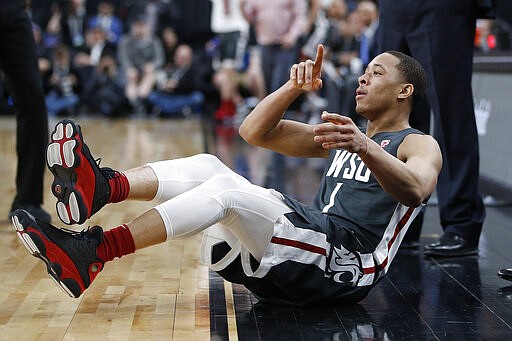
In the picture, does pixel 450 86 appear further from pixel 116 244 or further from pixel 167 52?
pixel 167 52

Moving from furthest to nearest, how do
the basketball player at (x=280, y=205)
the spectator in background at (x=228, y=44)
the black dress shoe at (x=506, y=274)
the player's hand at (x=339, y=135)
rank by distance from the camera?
1. the spectator in background at (x=228, y=44)
2. the black dress shoe at (x=506, y=274)
3. the basketball player at (x=280, y=205)
4. the player's hand at (x=339, y=135)

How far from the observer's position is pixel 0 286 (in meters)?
3.24

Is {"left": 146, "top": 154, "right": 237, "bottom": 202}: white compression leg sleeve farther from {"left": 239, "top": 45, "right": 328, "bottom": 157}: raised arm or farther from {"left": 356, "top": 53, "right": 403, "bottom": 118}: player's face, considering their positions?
{"left": 356, "top": 53, "right": 403, "bottom": 118}: player's face

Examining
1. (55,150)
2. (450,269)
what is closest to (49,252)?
(55,150)

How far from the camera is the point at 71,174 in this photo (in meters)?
2.73

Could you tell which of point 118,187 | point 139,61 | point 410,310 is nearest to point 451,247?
point 410,310

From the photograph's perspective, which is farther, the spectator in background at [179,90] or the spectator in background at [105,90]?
the spectator in background at [179,90]

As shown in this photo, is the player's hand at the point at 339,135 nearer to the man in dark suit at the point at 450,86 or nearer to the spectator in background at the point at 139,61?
the man in dark suit at the point at 450,86

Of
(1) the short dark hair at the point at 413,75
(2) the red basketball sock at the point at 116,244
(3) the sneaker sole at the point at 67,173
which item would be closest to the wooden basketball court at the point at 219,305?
(2) the red basketball sock at the point at 116,244

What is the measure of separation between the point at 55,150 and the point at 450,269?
5.60ft

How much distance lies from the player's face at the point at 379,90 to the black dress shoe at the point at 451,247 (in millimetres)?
971

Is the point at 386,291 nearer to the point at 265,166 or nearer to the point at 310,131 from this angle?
the point at 310,131

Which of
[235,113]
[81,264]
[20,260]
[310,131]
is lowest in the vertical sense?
[235,113]

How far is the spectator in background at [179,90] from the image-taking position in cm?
1253
